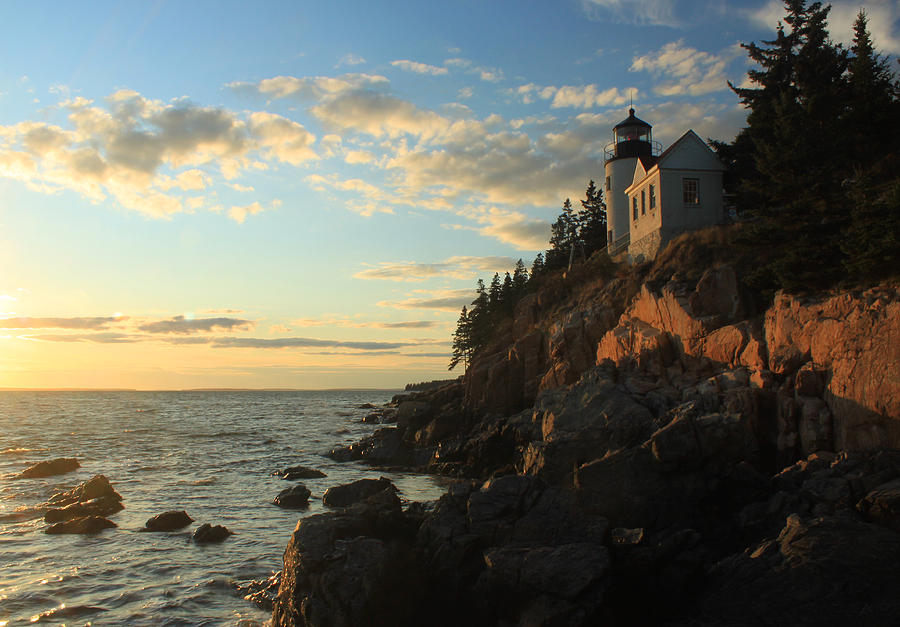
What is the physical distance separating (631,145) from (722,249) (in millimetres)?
17521

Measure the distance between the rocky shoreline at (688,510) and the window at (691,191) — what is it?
10.2 m

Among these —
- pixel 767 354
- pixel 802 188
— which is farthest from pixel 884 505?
pixel 802 188

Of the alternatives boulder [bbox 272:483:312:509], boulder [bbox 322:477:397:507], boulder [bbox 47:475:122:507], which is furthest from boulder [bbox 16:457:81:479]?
boulder [bbox 322:477:397:507]

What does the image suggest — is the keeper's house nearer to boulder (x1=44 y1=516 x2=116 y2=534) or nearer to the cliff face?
the cliff face

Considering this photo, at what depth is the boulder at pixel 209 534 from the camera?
16.9 metres

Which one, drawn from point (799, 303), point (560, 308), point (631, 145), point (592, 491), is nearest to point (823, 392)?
point (799, 303)

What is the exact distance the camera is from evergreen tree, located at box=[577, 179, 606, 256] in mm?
52906

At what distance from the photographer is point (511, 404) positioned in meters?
34.7

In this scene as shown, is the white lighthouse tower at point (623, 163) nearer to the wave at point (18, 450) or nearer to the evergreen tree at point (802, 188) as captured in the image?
the evergreen tree at point (802, 188)

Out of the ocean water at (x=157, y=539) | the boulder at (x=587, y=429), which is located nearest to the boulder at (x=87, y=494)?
the ocean water at (x=157, y=539)

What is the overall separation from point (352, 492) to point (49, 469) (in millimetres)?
18954

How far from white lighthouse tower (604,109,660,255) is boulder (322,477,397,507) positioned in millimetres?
25924

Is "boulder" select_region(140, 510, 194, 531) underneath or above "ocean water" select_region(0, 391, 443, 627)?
above

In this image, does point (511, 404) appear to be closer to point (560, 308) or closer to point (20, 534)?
point (560, 308)
